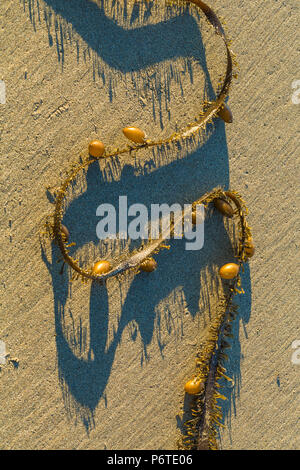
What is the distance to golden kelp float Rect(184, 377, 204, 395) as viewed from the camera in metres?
2.45

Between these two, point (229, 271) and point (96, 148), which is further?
point (229, 271)

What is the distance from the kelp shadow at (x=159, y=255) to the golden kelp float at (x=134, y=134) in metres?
0.17

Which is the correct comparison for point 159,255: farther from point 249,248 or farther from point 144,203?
point 249,248

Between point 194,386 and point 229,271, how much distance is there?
30.0 inches

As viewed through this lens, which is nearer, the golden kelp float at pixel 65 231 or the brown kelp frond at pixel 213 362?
the golden kelp float at pixel 65 231

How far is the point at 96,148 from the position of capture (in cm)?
233

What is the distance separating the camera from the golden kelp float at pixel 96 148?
2328mm

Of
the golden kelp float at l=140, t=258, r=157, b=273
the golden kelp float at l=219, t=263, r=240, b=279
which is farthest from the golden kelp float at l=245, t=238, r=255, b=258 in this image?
the golden kelp float at l=140, t=258, r=157, b=273

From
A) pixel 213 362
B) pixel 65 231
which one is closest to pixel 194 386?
pixel 213 362

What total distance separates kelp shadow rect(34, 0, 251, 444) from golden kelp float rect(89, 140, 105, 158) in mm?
104

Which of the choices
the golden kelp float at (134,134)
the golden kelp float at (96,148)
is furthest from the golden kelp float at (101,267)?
the golden kelp float at (134,134)

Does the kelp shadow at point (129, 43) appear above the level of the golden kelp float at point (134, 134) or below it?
above

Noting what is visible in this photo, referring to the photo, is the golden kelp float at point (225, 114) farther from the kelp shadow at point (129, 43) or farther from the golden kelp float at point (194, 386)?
the golden kelp float at point (194, 386)

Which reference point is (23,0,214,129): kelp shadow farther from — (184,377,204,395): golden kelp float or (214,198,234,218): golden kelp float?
(184,377,204,395): golden kelp float
